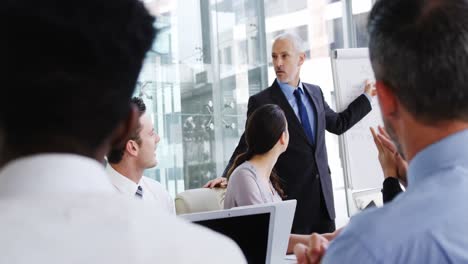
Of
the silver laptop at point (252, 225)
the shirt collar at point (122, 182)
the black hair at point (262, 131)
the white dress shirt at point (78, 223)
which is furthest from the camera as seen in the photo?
the black hair at point (262, 131)

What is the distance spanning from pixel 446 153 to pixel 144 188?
2.19m

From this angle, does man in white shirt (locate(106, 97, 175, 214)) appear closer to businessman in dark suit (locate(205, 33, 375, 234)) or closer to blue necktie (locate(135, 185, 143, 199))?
blue necktie (locate(135, 185, 143, 199))

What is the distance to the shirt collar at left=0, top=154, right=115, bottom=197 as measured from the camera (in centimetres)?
60

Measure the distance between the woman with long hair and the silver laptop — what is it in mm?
903

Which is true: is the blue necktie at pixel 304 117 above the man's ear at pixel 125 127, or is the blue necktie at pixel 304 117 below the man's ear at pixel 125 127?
above

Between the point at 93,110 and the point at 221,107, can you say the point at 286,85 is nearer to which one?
the point at 221,107

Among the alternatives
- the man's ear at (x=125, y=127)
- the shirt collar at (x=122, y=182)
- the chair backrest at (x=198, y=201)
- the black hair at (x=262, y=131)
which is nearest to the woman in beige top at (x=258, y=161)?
the black hair at (x=262, y=131)

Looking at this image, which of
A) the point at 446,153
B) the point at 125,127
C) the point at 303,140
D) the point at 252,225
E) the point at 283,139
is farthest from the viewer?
the point at 303,140

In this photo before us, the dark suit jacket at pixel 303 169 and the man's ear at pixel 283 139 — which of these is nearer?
the man's ear at pixel 283 139

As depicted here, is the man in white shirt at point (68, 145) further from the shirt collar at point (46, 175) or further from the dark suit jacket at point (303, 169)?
the dark suit jacket at point (303, 169)

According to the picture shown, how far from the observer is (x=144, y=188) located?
3002mm

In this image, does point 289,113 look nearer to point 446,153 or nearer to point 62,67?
point 446,153

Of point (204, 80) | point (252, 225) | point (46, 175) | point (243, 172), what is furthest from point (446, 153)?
point (204, 80)

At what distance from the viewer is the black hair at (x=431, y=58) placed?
0.98 meters
